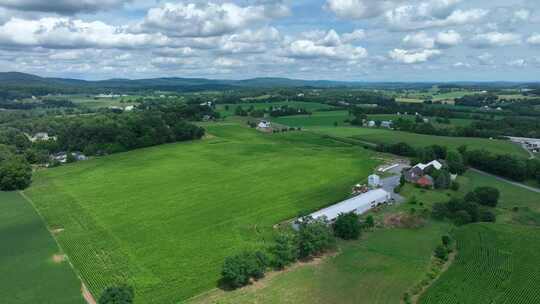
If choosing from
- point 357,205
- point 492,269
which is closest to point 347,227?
point 357,205

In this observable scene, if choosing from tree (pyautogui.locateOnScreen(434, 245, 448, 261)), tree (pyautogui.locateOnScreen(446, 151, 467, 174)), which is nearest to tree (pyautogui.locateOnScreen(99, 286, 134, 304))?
tree (pyautogui.locateOnScreen(434, 245, 448, 261))

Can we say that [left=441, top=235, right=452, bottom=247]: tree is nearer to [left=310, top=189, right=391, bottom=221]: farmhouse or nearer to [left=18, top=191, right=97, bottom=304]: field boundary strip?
[left=310, top=189, right=391, bottom=221]: farmhouse

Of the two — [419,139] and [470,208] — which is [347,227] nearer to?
[470,208]

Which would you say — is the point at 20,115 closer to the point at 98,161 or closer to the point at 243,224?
the point at 98,161

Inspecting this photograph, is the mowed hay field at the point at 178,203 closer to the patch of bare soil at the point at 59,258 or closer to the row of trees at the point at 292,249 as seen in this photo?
the patch of bare soil at the point at 59,258

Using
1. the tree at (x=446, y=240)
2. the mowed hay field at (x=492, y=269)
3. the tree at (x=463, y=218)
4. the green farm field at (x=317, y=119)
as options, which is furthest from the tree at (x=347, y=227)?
the green farm field at (x=317, y=119)

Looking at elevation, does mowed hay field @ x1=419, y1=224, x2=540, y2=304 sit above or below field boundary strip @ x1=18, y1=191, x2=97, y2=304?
above

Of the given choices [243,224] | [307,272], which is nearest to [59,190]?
[243,224]
